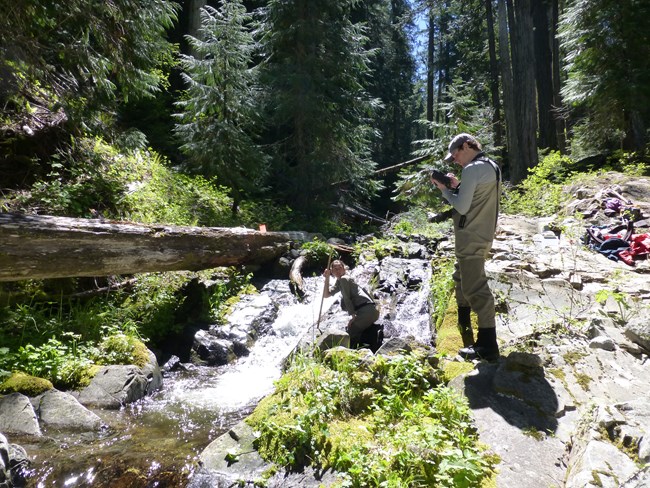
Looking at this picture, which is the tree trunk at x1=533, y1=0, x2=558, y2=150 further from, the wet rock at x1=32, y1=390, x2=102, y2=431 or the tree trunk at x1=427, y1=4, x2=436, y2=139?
the wet rock at x1=32, y1=390, x2=102, y2=431

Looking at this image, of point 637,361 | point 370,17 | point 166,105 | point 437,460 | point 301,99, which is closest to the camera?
point 437,460

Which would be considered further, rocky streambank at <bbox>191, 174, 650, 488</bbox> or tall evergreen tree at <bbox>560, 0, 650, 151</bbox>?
tall evergreen tree at <bbox>560, 0, 650, 151</bbox>

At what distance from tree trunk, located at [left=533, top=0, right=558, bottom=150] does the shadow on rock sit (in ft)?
60.2

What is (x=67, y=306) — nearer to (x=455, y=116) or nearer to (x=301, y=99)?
(x=301, y=99)

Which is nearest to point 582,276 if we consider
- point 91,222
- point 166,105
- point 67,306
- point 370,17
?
point 91,222

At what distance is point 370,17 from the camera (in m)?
26.0

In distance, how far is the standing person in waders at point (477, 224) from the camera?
417cm

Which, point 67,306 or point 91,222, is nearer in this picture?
point 91,222

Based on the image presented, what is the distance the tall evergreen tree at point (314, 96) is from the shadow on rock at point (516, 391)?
12.2 meters

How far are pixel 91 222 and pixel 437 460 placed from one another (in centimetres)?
576

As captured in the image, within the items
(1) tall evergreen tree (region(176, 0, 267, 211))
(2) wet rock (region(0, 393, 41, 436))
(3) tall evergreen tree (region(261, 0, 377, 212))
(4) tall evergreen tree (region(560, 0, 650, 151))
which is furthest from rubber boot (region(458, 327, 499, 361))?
(4) tall evergreen tree (region(560, 0, 650, 151))

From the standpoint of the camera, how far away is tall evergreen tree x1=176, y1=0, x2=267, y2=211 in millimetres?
12844

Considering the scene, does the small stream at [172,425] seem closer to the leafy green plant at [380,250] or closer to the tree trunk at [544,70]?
the leafy green plant at [380,250]

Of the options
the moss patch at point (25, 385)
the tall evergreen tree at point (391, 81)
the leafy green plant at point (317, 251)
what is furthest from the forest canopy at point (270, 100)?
the tall evergreen tree at point (391, 81)
